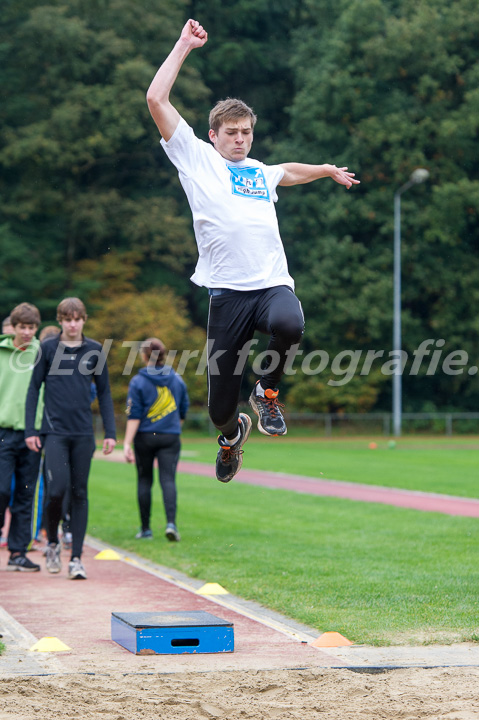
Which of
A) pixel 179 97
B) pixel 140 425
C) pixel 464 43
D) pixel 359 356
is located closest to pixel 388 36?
pixel 464 43

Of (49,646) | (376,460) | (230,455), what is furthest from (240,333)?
(376,460)

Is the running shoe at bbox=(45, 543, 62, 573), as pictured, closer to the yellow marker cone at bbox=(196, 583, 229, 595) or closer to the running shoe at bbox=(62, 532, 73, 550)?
the yellow marker cone at bbox=(196, 583, 229, 595)

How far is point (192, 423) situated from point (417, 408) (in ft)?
38.1

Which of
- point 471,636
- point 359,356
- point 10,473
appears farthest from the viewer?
point 359,356

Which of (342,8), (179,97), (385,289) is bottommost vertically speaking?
(385,289)

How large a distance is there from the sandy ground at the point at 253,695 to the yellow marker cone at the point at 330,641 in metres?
0.77

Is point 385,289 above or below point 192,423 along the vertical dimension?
above

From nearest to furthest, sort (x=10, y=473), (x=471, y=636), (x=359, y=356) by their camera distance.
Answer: (x=471, y=636) < (x=10, y=473) < (x=359, y=356)

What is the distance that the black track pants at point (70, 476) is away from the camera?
31.1 ft

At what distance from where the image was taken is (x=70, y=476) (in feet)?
31.6

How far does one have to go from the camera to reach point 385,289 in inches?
1838

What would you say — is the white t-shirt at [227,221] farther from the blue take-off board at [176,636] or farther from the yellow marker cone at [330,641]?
the yellow marker cone at [330,641]

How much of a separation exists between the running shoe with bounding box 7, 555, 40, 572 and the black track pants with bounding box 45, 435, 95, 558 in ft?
2.43

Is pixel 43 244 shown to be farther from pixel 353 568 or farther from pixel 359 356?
pixel 353 568
